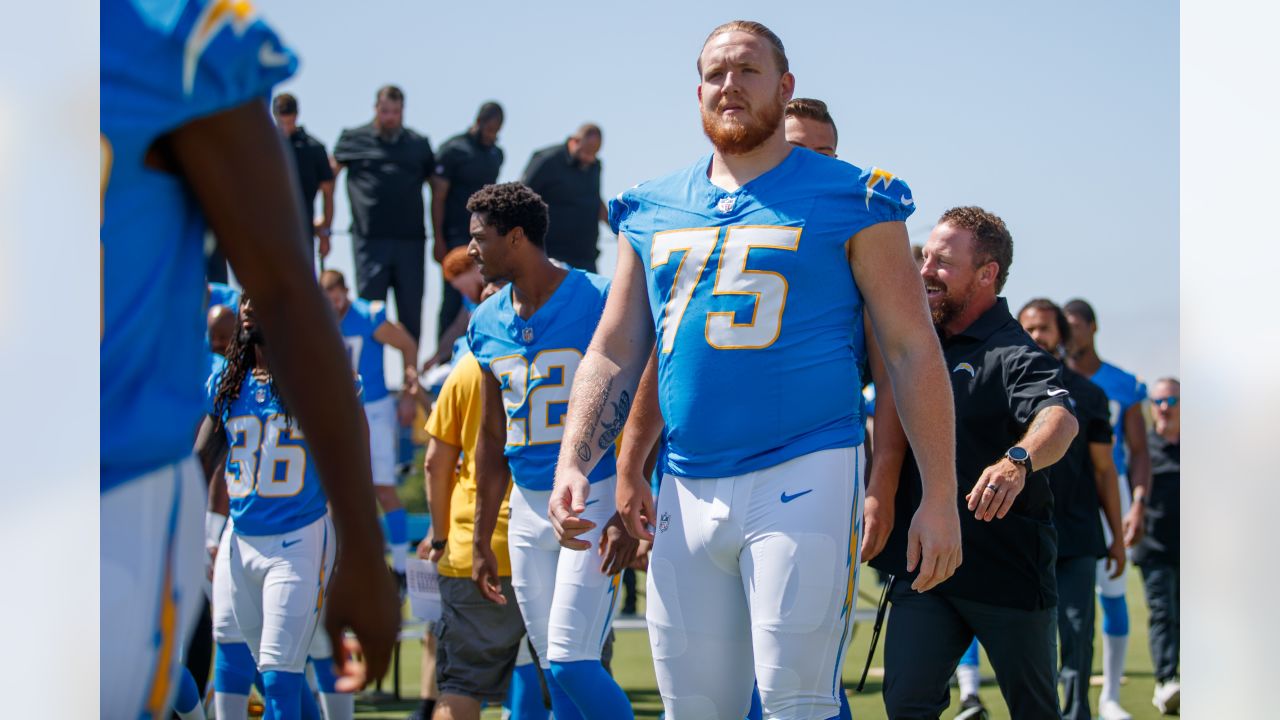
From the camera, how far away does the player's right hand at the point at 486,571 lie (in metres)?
5.18

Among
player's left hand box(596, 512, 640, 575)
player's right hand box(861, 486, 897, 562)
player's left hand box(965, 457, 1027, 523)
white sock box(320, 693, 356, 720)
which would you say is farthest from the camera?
white sock box(320, 693, 356, 720)

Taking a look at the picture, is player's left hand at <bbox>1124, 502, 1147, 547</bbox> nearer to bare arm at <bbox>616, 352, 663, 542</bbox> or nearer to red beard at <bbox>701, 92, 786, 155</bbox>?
bare arm at <bbox>616, 352, 663, 542</bbox>

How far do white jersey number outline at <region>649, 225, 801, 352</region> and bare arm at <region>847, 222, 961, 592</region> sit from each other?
208 millimetres

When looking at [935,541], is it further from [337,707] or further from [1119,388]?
[1119,388]

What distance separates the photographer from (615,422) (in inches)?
141

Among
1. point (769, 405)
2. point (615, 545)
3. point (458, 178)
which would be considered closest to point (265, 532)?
point (615, 545)

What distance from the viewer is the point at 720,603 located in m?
3.29

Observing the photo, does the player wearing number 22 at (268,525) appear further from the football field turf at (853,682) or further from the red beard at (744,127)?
the red beard at (744,127)

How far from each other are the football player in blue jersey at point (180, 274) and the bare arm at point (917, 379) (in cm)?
182

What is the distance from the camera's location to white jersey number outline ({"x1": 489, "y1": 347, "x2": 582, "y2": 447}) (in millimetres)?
5000

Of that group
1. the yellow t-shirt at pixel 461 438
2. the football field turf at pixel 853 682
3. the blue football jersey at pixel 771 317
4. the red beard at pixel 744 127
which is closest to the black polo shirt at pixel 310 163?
the football field turf at pixel 853 682

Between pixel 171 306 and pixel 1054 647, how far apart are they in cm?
317

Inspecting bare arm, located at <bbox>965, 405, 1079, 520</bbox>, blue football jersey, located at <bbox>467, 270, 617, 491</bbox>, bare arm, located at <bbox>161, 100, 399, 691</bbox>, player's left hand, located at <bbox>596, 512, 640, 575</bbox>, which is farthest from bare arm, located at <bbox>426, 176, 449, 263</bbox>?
bare arm, located at <bbox>161, 100, 399, 691</bbox>
